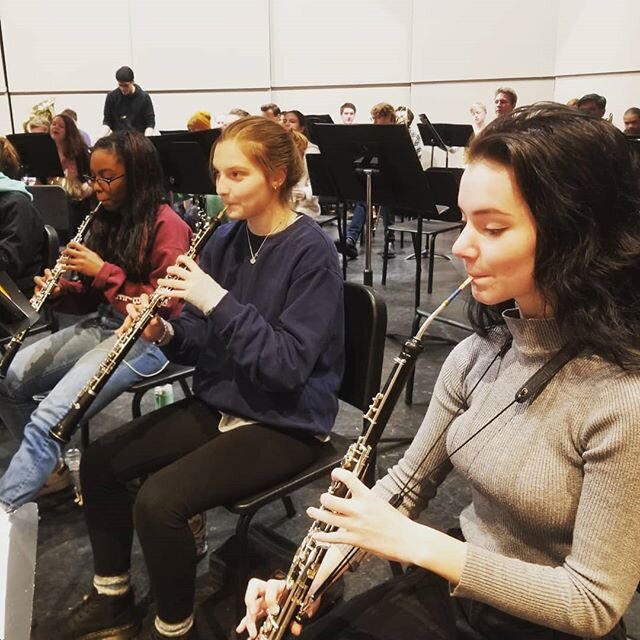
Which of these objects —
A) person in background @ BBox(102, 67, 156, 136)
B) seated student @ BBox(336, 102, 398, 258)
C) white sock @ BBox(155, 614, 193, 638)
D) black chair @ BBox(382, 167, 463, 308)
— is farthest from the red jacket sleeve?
person in background @ BBox(102, 67, 156, 136)

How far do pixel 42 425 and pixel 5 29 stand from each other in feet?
26.0

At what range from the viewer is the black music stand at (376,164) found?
2695 mm

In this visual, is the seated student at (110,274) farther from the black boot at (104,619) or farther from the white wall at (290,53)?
the white wall at (290,53)

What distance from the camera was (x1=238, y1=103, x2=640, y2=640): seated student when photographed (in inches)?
33.5

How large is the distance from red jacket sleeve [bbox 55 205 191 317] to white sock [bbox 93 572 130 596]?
2.62ft

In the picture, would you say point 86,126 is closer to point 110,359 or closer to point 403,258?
point 403,258

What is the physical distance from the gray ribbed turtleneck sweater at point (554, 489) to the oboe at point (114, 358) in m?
0.96

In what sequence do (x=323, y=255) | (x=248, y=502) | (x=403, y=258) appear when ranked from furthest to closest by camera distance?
1. (x=403, y=258)
2. (x=323, y=255)
3. (x=248, y=502)

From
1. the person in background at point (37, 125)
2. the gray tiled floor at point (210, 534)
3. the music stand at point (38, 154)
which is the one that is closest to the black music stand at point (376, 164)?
the gray tiled floor at point (210, 534)

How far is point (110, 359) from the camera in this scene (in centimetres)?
177

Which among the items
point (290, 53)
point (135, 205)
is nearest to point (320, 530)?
point (135, 205)

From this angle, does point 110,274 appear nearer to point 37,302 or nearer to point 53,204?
point 37,302

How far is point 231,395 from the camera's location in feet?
5.45

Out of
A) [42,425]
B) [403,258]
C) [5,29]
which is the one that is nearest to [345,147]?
[42,425]
